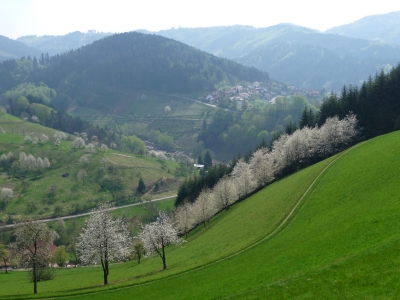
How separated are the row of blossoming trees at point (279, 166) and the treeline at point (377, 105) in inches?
178

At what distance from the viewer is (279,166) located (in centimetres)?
12012

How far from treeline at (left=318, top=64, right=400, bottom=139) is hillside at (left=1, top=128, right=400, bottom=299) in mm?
40127

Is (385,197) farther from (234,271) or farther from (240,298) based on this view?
(240,298)

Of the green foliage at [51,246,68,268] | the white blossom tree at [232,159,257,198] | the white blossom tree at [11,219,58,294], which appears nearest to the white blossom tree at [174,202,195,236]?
the white blossom tree at [232,159,257,198]

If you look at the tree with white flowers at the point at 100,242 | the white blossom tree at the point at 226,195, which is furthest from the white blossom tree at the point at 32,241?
the white blossom tree at the point at 226,195

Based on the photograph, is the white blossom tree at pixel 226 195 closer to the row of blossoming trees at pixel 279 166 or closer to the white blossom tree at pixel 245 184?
the row of blossoming trees at pixel 279 166

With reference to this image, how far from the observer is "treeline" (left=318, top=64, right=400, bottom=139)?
114438mm

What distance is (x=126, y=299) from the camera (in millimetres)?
46156

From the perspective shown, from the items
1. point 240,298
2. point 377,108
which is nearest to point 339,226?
point 240,298

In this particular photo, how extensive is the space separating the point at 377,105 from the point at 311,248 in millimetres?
90143

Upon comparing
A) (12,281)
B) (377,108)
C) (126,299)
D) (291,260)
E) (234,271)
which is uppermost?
(377,108)

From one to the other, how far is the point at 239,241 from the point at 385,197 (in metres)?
24.2

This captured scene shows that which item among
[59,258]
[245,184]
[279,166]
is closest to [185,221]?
[245,184]

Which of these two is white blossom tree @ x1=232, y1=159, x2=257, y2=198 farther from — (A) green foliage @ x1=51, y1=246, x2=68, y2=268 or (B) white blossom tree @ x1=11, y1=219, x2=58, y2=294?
(B) white blossom tree @ x1=11, y1=219, x2=58, y2=294
